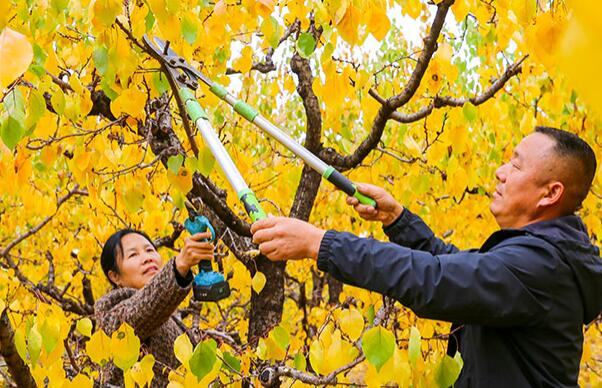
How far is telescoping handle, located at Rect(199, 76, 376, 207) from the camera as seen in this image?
5.98ft

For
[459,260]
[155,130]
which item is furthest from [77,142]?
[459,260]

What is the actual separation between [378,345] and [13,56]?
1.02 metres

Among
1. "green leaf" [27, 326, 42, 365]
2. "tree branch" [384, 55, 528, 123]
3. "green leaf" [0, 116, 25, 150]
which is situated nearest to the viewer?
"green leaf" [0, 116, 25, 150]

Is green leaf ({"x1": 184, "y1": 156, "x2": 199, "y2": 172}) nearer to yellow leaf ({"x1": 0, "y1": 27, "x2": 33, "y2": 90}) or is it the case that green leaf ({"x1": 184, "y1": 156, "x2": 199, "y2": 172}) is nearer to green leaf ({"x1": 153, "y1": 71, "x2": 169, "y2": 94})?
green leaf ({"x1": 153, "y1": 71, "x2": 169, "y2": 94})

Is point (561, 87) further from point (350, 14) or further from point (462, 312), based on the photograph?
point (462, 312)

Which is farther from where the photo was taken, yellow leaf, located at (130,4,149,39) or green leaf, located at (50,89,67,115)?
green leaf, located at (50,89,67,115)

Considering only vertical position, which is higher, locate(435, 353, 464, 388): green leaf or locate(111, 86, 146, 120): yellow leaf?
locate(111, 86, 146, 120): yellow leaf

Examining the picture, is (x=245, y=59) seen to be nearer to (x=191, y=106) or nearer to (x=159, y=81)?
(x=159, y=81)

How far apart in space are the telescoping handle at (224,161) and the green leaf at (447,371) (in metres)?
0.59

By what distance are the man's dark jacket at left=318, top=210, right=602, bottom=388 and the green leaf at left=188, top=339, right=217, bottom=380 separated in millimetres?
376

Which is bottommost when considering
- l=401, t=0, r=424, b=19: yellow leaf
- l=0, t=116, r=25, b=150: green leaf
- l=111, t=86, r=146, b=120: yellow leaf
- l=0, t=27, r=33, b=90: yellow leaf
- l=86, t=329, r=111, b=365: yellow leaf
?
l=86, t=329, r=111, b=365: yellow leaf

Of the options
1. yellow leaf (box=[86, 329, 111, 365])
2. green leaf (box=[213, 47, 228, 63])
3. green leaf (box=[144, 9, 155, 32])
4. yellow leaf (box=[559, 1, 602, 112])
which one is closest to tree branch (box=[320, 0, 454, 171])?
green leaf (box=[213, 47, 228, 63])

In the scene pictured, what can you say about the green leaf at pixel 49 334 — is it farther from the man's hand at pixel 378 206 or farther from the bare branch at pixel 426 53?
the bare branch at pixel 426 53

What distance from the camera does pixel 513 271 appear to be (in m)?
1.52
